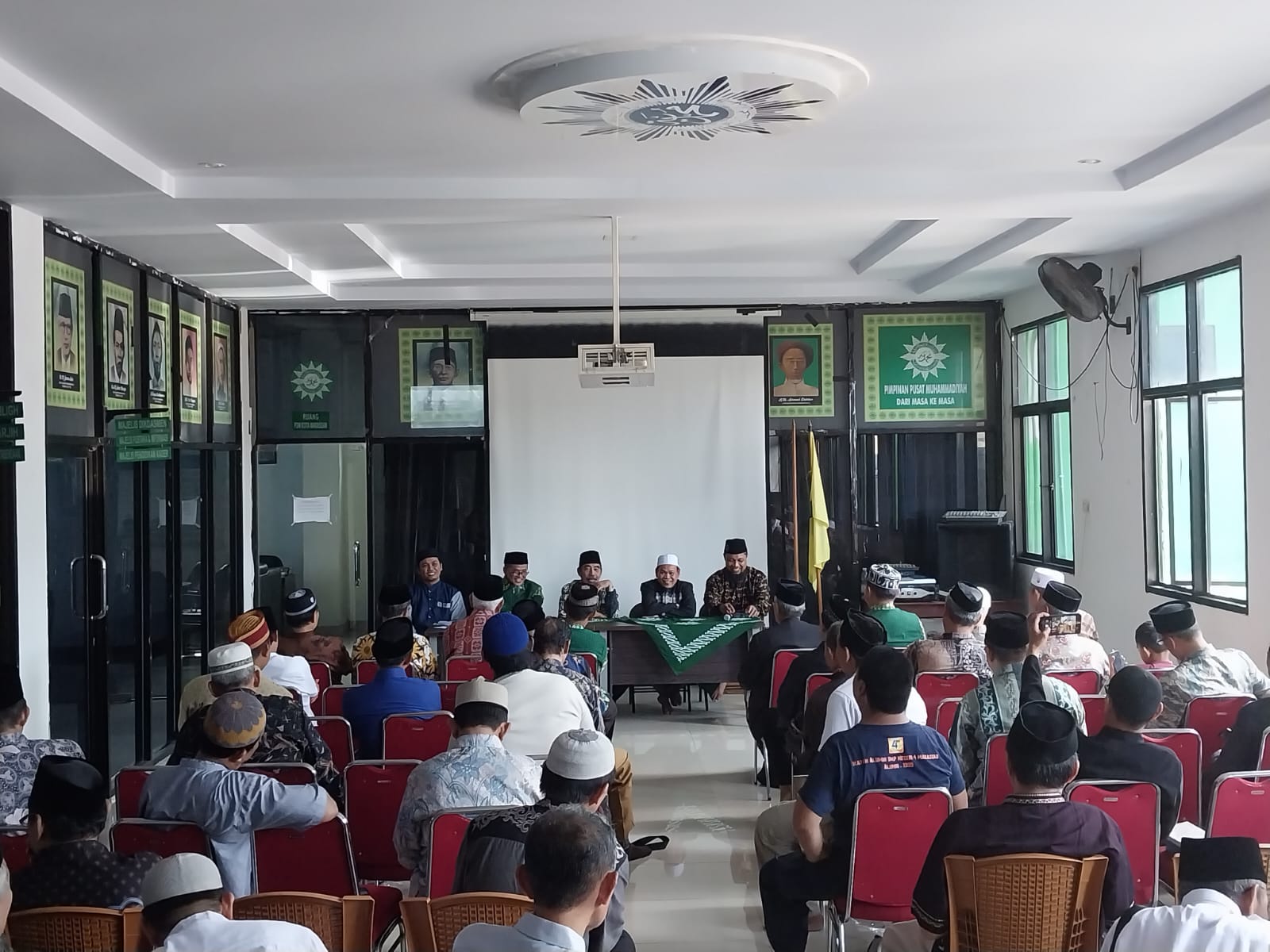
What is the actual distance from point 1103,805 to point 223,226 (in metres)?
5.40

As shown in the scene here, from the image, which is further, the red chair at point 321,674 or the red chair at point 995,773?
the red chair at point 321,674

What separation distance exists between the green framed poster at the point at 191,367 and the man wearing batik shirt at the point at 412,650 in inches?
90.3

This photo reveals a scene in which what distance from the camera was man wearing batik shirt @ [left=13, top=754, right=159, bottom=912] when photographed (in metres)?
2.67

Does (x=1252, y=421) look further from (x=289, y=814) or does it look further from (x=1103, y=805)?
(x=289, y=814)

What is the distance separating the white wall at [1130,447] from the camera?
253 inches

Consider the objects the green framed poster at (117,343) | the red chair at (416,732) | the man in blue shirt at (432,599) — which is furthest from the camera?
the man in blue shirt at (432,599)

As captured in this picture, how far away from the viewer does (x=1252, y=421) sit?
6.48 metres

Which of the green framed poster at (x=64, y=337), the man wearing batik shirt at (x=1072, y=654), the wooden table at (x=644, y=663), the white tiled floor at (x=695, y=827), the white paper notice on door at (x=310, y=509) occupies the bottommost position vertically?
the white tiled floor at (x=695, y=827)

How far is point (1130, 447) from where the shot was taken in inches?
314

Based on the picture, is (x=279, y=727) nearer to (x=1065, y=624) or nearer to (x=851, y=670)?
(x=851, y=670)

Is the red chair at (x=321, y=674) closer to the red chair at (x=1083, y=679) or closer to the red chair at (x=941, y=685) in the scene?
the red chair at (x=941, y=685)

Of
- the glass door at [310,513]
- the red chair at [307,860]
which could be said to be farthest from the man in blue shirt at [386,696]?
the glass door at [310,513]

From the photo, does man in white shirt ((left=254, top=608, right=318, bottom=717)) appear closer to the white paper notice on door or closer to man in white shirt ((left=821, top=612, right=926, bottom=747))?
man in white shirt ((left=821, top=612, right=926, bottom=747))

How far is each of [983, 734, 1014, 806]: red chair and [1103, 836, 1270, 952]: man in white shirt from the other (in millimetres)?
1364
